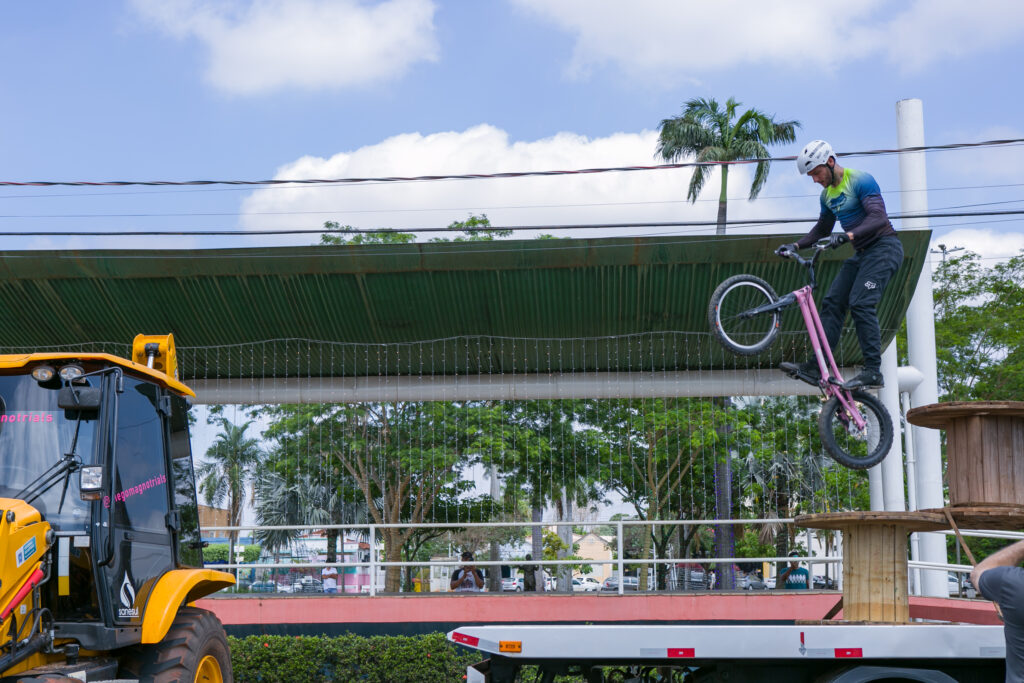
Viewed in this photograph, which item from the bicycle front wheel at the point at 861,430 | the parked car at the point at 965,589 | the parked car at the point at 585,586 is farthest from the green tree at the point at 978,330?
the bicycle front wheel at the point at 861,430

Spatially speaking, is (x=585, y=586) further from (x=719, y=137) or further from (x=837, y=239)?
(x=719, y=137)

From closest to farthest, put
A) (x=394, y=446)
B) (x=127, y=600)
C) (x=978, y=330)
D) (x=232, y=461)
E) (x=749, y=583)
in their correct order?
1. (x=127, y=600)
2. (x=749, y=583)
3. (x=394, y=446)
4. (x=232, y=461)
5. (x=978, y=330)

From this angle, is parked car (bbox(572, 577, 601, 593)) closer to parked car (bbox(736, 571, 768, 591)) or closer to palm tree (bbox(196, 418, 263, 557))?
parked car (bbox(736, 571, 768, 591))

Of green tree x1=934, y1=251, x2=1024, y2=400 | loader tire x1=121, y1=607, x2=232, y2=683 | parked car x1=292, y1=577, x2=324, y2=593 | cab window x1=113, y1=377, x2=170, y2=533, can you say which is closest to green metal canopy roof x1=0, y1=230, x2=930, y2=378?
parked car x1=292, y1=577, x2=324, y2=593

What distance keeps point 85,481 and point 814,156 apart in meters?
6.26

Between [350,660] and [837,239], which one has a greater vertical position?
[837,239]

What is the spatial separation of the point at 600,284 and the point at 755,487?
1966cm

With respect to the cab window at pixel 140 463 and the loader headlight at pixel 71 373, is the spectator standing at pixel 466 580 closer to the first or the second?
the cab window at pixel 140 463

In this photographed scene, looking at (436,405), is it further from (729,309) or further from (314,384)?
(729,309)

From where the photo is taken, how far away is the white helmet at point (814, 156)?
27.4 feet

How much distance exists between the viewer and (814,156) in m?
8.34

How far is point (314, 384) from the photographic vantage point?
15383mm

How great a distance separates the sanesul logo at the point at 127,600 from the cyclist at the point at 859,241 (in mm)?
5580

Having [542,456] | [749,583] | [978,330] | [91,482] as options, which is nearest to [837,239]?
[91,482]
